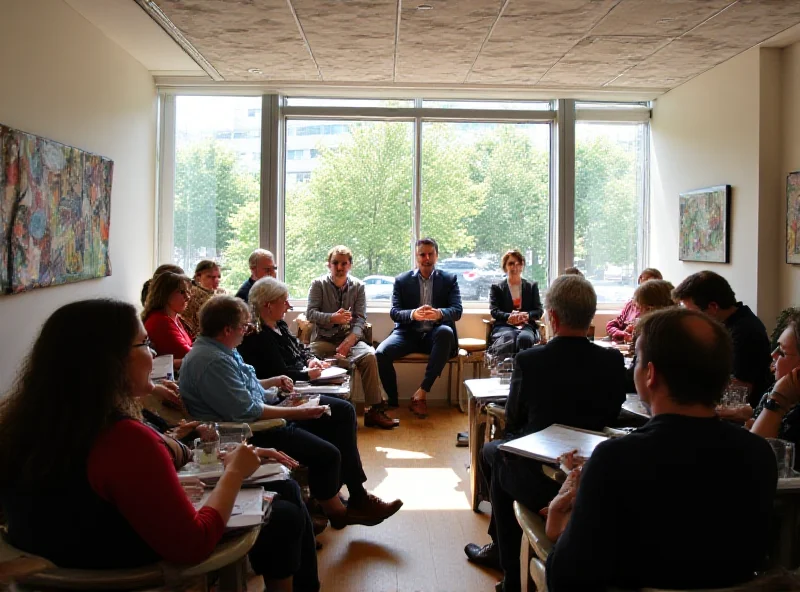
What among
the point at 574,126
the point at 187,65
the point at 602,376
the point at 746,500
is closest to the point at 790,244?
the point at 574,126

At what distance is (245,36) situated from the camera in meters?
5.50

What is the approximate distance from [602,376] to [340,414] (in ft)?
5.36

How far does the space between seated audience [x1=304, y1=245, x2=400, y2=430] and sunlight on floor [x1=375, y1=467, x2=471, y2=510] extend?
127 cm

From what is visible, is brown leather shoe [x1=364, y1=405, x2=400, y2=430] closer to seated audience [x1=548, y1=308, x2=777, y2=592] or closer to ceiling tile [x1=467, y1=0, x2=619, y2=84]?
ceiling tile [x1=467, y1=0, x2=619, y2=84]

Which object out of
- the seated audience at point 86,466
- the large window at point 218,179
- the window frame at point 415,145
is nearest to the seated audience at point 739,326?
the seated audience at point 86,466

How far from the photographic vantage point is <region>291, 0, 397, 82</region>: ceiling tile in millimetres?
4789

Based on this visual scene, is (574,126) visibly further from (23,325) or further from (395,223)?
(23,325)

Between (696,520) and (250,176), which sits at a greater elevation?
(250,176)

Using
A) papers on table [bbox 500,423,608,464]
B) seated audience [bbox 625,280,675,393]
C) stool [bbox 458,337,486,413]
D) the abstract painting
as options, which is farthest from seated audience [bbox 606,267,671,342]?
the abstract painting

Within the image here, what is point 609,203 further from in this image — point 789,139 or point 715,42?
point 715,42

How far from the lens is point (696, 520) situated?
55.4 inches

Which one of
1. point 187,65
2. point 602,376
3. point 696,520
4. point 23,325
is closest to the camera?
point 696,520

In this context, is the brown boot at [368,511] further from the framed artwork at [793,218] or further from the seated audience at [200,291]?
the framed artwork at [793,218]

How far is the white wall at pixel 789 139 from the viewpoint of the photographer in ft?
17.8
